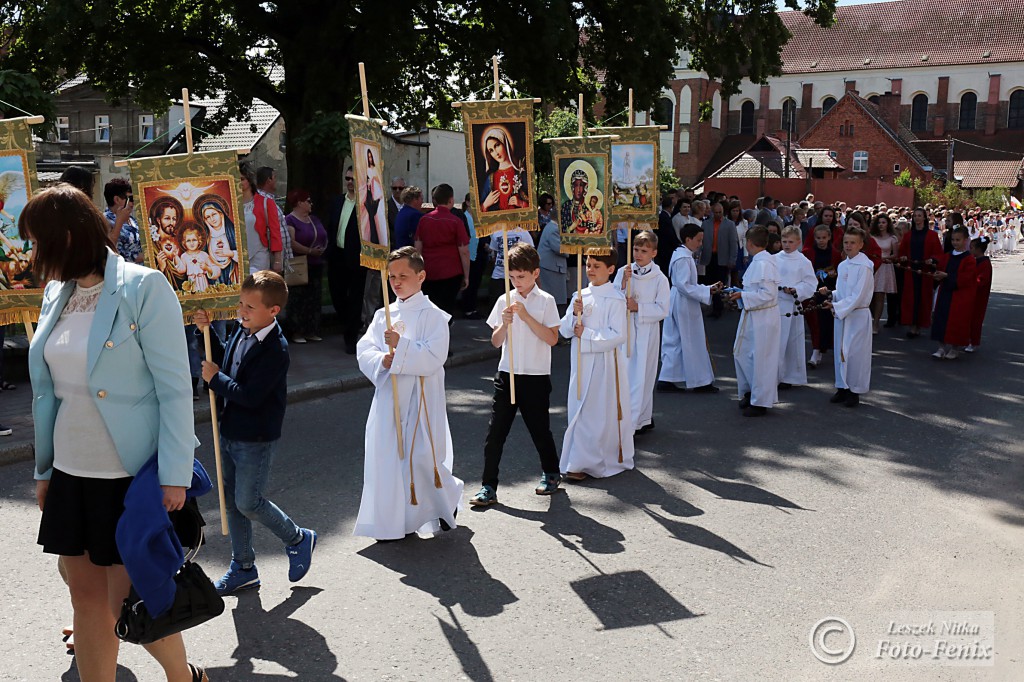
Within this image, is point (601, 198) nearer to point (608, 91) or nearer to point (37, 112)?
point (37, 112)

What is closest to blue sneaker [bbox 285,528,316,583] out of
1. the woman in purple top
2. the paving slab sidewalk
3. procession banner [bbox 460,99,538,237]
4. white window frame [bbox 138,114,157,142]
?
procession banner [bbox 460,99,538,237]

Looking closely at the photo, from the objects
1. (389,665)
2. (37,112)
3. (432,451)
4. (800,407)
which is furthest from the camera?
(37,112)

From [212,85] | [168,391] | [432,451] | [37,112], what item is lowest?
[432,451]

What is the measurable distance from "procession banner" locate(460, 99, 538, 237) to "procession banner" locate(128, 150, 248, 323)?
6.55 ft

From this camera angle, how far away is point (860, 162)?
230ft

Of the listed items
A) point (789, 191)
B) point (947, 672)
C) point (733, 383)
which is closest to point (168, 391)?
point (947, 672)

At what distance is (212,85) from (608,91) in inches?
296

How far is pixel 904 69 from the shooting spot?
270 ft

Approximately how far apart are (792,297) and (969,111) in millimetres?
79716

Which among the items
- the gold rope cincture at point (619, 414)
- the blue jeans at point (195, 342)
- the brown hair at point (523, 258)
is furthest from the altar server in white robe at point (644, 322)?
the blue jeans at point (195, 342)

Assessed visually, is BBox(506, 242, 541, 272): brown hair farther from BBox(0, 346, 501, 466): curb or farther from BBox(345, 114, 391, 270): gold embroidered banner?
BBox(0, 346, 501, 466): curb

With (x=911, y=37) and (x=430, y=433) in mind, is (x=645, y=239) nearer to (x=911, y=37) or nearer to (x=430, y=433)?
(x=430, y=433)

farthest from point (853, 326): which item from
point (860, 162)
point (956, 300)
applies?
point (860, 162)

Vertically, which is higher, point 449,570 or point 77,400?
point 77,400
